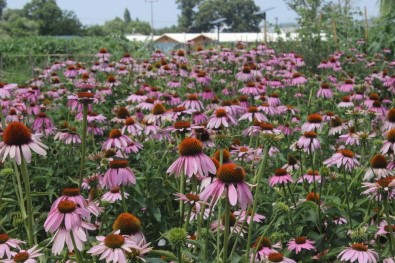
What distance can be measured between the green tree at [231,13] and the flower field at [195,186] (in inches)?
3030

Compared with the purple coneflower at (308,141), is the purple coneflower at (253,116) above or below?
above

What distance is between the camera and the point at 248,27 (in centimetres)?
8088

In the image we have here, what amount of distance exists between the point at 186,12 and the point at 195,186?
97.0m

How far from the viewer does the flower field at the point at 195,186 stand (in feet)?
4.99

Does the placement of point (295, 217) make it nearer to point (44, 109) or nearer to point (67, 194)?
point (67, 194)

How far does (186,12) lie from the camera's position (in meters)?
96.3

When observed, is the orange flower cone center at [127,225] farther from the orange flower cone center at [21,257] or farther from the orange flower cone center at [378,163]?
the orange flower cone center at [378,163]

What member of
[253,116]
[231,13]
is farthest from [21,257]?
[231,13]

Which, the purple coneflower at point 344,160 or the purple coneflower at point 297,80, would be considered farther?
the purple coneflower at point 297,80

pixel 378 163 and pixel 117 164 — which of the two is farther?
pixel 378 163

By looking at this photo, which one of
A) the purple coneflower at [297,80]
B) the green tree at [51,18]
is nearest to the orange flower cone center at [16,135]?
the purple coneflower at [297,80]

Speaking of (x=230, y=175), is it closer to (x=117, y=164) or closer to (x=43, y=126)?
(x=117, y=164)

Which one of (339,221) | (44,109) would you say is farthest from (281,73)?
(339,221)

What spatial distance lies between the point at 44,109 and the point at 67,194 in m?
2.90
